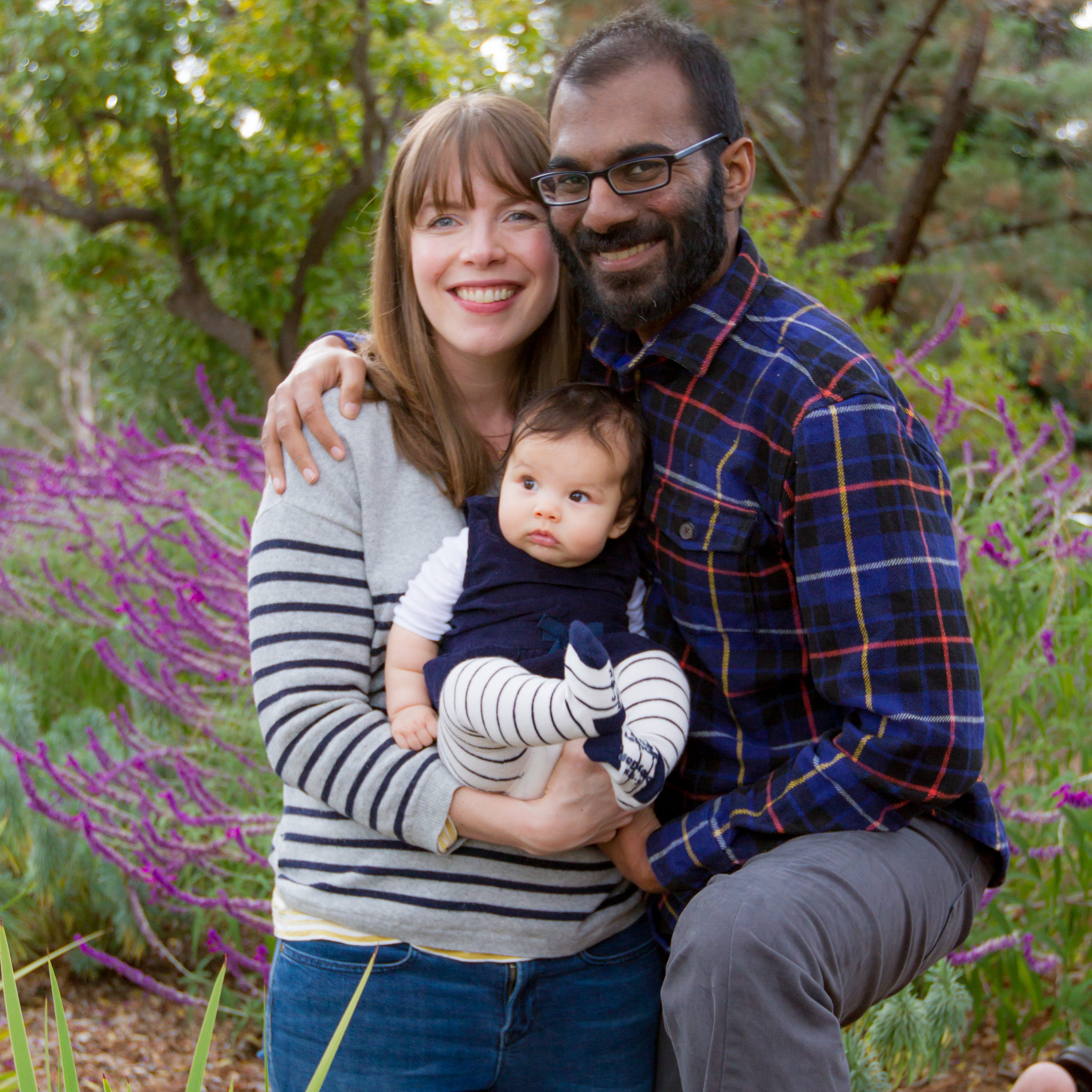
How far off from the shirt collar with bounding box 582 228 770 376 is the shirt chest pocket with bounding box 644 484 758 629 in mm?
211

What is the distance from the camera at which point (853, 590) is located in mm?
1527

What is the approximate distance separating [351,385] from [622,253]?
1.72ft

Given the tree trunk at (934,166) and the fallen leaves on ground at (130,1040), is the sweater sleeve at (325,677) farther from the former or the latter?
the tree trunk at (934,166)

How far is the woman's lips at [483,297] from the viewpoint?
6.50ft

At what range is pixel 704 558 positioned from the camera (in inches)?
67.9

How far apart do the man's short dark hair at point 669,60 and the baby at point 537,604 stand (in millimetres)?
470

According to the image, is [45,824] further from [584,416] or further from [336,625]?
[584,416]

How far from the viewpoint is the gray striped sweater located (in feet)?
5.68

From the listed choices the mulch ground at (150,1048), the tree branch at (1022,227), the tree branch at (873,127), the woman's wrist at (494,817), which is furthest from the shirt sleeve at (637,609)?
the tree branch at (1022,227)

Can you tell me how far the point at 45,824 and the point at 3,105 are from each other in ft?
27.9

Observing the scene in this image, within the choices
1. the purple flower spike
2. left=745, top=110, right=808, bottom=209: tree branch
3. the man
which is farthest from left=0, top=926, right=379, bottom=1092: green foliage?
left=745, top=110, right=808, bottom=209: tree branch

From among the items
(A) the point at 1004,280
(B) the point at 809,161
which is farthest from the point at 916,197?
(A) the point at 1004,280

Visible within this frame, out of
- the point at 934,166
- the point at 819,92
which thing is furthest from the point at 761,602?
the point at 819,92

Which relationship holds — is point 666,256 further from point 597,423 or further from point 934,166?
point 934,166
